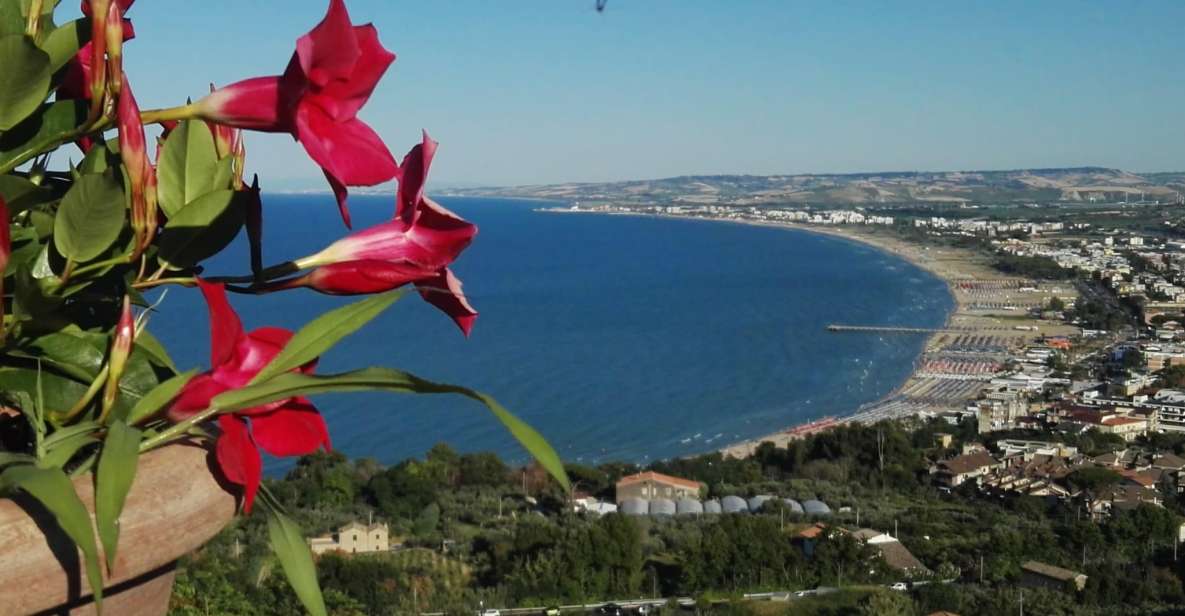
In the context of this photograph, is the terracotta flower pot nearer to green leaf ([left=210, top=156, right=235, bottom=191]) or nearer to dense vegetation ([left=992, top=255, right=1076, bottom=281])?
green leaf ([left=210, top=156, right=235, bottom=191])

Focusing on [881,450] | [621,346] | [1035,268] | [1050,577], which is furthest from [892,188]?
[1050,577]

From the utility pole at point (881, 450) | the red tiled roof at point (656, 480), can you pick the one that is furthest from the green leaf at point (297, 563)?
the utility pole at point (881, 450)

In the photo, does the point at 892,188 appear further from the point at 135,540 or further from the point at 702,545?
the point at 135,540

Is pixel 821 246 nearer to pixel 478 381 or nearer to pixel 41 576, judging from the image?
pixel 478 381

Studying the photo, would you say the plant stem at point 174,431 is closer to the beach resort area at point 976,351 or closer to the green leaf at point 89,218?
the green leaf at point 89,218

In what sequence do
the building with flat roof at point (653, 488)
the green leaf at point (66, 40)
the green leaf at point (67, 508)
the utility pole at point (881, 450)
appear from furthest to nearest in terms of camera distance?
1. the utility pole at point (881, 450)
2. the building with flat roof at point (653, 488)
3. the green leaf at point (66, 40)
4. the green leaf at point (67, 508)

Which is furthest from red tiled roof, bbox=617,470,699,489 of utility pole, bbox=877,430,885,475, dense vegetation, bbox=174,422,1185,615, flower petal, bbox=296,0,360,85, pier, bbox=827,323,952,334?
pier, bbox=827,323,952,334
